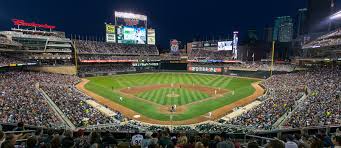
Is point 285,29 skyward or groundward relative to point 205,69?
skyward

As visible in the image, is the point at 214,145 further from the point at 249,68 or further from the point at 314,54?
the point at 249,68

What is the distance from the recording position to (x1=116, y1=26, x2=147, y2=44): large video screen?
2749 inches

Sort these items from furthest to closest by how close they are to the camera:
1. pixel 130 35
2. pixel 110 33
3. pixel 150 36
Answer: pixel 150 36 → pixel 130 35 → pixel 110 33

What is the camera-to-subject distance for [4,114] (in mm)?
15633

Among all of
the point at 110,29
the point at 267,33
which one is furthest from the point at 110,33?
the point at 267,33

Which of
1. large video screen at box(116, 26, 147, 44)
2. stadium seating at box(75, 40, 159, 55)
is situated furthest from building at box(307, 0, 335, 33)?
large video screen at box(116, 26, 147, 44)

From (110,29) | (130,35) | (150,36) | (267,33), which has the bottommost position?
(130,35)

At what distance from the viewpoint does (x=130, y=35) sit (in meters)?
71.9

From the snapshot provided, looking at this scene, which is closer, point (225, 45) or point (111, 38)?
point (111, 38)

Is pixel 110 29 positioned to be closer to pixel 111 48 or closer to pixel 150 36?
pixel 111 48

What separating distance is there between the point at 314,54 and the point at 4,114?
58.1m

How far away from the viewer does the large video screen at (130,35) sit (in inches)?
2749

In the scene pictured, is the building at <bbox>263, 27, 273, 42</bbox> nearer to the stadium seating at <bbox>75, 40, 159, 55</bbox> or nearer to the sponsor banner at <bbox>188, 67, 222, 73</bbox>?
the stadium seating at <bbox>75, 40, 159, 55</bbox>

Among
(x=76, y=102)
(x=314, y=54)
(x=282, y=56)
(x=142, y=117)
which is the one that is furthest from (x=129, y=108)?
(x=282, y=56)
